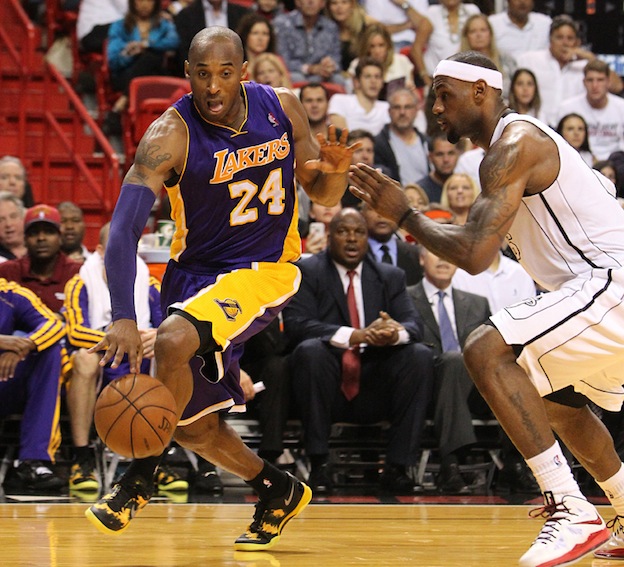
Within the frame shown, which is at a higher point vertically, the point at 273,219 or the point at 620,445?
the point at 273,219

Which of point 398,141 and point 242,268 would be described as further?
point 398,141

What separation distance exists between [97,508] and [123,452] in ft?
1.02

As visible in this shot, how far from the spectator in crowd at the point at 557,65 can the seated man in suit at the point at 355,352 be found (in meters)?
4.68

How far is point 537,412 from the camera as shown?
408 centimetres

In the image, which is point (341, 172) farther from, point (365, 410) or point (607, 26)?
Answer: point (607, 26)

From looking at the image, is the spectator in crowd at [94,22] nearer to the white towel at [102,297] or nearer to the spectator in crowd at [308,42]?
the spectator in crowd at [308,42]

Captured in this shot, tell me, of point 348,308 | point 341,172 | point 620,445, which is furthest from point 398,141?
point 341,172

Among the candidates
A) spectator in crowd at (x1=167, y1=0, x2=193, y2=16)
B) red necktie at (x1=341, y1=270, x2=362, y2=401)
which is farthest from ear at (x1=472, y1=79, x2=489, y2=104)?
spectator in crowd at (x1=167, y1=0, x2=193, y2=16)

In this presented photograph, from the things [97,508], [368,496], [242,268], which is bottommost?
[368,496]

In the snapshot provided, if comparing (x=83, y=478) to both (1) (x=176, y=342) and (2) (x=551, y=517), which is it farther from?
(2) (x=551, y=517)

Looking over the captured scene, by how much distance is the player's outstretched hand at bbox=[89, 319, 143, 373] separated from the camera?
13.4ft

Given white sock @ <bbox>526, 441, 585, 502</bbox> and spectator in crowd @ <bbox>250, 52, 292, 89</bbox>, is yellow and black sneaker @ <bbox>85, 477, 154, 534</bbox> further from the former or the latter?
spectator in crowd @ <bbox>250, 52, 292, 89</bbox>

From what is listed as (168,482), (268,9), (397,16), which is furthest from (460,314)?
(397,16)

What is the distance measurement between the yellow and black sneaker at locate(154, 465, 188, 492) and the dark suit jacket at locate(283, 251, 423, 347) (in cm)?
118
